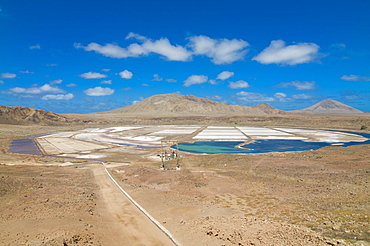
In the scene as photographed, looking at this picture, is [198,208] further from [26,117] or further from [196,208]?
[26,117]

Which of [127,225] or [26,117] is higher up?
[26,117]

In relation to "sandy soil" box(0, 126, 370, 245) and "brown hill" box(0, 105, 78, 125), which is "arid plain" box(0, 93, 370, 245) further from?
"brown hill" box(0, 105, 78, 125)

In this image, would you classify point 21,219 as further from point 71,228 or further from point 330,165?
point 330,165

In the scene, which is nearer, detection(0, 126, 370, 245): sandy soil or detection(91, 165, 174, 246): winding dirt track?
detection(0, 126, 370, 245): sandy soil

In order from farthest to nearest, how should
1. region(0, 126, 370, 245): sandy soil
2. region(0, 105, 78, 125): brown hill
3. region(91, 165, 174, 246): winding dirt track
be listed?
region(0, 105, 78, 125): brown hill, region(91, 165, 174, 246): winding dirt track, region(0, 126, 370, 245): sandy soil

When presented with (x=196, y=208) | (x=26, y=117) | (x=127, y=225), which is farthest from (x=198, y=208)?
(x=26, y=117)

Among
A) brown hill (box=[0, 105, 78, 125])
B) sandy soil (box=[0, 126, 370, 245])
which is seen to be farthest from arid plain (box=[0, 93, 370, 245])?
brown hill (box=[0, 105, 78, 125])
